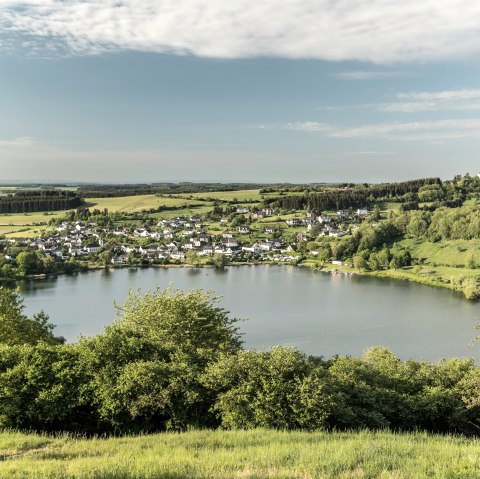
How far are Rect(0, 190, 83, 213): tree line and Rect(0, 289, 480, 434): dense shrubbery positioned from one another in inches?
4116

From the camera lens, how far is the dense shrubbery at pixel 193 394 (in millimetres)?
9211

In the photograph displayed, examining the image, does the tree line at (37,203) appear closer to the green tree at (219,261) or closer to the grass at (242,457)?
the green tree at (219,261)

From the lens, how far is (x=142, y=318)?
14570 millimetres

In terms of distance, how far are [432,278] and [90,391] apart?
179ft

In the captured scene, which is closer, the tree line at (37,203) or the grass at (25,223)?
the grass at (25,223)

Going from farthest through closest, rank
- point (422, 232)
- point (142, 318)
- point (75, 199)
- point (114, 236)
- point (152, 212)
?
point (75, 199) → point (152, 212) → point (114, 236) → point (422, 232) → point (142, 318)

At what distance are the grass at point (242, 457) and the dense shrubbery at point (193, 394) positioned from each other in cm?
129

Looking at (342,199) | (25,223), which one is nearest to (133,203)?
(25,223)

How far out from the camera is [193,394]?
30.7ft

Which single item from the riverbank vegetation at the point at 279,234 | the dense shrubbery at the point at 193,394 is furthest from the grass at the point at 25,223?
the dense shrubbery at the point at 193,394

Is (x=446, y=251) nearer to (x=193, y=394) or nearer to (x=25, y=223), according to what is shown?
(x=193, y=394)

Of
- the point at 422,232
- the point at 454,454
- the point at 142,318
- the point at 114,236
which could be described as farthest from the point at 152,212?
the point at 454,454

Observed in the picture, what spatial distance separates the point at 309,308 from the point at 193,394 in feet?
114

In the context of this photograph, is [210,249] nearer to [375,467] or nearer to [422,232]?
[422,232]
